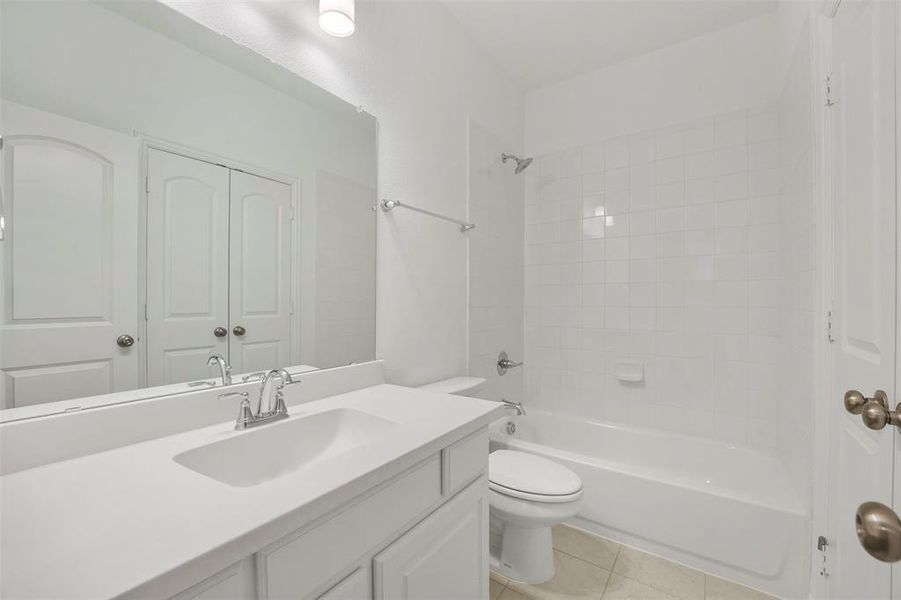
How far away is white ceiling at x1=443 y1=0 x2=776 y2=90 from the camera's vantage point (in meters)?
1.94

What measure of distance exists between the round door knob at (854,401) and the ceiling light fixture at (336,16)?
5.33 feet

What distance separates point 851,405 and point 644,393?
1660mm

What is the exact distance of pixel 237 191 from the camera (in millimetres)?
1099

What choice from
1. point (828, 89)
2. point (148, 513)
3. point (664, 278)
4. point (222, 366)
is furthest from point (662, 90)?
point (148, 513)

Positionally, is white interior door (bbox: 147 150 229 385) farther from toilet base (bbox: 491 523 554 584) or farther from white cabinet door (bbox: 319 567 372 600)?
toilet base (bbox: 491 523 554 584)

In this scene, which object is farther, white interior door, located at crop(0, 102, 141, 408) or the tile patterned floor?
the tile patterned floor

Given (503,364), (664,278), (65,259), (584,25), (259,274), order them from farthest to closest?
(503,364) → (664,278) → (584,25) → (259,274) → (65,259)

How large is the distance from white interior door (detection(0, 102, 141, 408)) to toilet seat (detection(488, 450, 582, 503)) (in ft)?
4.19

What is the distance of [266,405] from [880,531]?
3.80 ft

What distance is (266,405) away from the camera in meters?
1.04

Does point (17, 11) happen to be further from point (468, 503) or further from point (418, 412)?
point (468, 503)

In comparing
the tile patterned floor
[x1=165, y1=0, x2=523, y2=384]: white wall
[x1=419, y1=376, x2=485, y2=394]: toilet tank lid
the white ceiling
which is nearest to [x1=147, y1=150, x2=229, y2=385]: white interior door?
[x1=165, y1=0, x2=523, y2=384]: white wall

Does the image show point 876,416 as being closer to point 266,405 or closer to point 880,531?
point 880,531

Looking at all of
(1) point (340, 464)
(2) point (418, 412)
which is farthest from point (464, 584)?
(1) point (340, 464)
